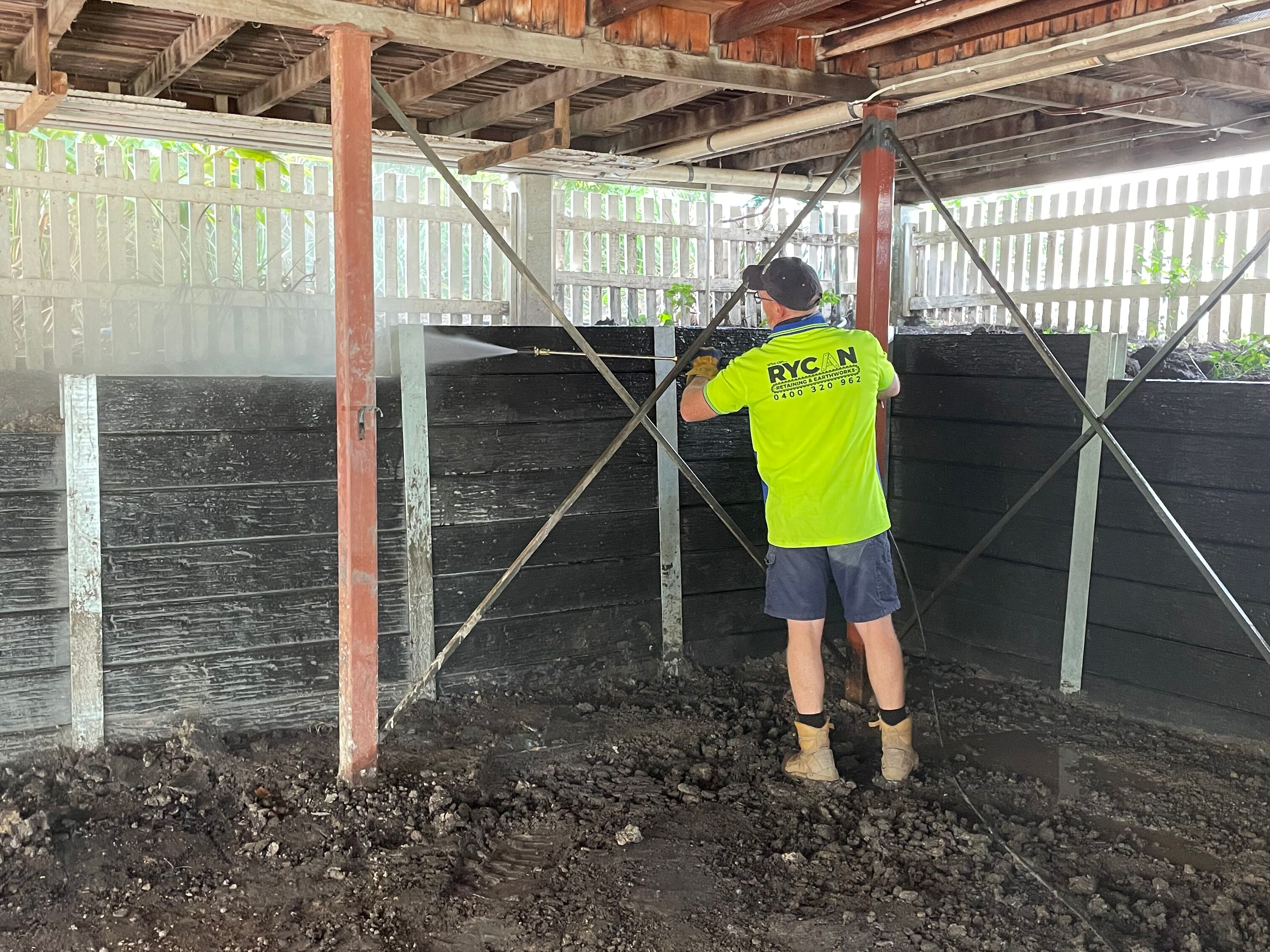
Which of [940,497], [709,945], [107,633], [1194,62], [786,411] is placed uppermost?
[1194,62]

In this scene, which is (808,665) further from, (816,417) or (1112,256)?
(1112,256)

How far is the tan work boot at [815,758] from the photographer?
419 centimetres

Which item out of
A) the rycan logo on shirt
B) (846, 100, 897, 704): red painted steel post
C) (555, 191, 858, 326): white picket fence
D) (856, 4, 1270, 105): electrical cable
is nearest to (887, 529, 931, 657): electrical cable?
(846, 100, 897, 704): red painted steel post

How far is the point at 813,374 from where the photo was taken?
4.03m

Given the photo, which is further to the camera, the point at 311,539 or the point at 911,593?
the point at 911,593

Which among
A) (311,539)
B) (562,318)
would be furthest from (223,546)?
(562,318)

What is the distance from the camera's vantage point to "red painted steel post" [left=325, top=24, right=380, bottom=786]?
3686 millimetres

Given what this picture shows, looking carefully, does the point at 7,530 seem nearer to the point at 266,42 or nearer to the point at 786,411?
the point at 266,42

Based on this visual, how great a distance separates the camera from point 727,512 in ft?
18.6

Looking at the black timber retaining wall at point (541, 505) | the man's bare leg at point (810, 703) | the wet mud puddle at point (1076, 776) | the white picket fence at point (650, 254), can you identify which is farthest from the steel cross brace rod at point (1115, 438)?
the white picket fence at point (650, 254)

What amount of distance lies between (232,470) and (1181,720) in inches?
170

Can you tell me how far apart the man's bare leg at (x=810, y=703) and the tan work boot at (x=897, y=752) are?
207 millimetres

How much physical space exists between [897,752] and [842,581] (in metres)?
0.72

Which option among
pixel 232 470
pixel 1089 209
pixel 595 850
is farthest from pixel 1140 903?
pixel 1089 209
